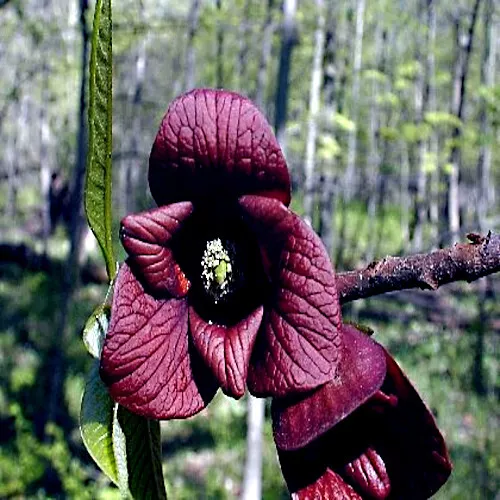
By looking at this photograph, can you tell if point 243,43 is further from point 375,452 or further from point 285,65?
point 375,452

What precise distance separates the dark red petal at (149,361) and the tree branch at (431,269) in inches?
4.1

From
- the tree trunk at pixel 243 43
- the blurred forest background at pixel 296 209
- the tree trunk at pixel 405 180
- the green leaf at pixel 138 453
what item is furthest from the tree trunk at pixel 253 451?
the tree trunk at pixel 405 180

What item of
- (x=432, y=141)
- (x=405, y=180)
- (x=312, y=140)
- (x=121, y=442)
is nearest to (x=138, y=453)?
(x=121, y=442)

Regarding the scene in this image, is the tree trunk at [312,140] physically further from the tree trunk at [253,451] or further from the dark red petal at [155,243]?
the dark red petal at [155,243]

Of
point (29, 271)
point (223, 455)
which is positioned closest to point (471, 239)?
point (223, 455)

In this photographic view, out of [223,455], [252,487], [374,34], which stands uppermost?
[374,34]

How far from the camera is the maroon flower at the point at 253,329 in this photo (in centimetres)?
45

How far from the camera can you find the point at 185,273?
0.52 metres

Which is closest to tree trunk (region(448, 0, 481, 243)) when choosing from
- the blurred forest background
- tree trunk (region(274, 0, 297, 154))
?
the blurred forest background

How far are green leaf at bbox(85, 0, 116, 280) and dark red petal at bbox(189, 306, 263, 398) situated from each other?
7 cm

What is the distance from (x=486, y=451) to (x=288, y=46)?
Answer: 260cm

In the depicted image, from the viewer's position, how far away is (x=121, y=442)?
1.62ft

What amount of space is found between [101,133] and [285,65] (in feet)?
8.16

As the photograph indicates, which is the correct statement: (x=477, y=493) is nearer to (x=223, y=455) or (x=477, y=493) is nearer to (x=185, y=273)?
(x=223, y=455)
